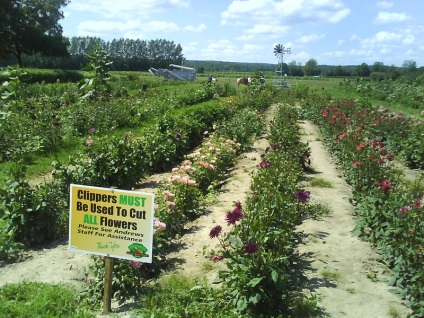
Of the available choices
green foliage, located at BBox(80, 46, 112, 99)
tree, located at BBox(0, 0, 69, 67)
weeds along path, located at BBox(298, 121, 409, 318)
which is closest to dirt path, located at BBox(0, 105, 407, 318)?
weeds along path, located at BBox(298, 121, 409, 318)

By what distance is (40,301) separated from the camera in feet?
12.4

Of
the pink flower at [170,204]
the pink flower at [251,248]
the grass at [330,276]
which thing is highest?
the pink flower at [251,248]

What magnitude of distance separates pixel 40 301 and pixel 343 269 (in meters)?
3.02

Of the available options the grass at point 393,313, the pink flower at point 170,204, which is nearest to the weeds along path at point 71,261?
the pink flower at point 170,204

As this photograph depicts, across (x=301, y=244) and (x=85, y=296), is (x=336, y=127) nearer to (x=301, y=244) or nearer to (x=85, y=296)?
(x=301, y=244)

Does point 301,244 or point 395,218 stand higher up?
point 395,218

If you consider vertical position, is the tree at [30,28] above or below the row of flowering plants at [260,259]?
above

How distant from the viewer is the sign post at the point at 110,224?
11.7 ft

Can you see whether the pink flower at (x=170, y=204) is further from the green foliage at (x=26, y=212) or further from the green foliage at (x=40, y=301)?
the green foliage at (x=40, y=301)

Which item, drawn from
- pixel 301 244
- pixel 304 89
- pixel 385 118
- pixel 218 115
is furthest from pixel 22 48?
pixel 301 244

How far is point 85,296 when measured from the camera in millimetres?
4031

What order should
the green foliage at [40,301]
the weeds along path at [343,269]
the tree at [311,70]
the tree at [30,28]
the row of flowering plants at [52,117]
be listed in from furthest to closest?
1. the tree at [311,70]
2. the tree at [30,28]
3. the row of flowering plants at [52,117]
4. the weeds along path at [343,269]
5. the green foliage at [40,301]

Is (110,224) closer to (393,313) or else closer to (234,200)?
(393,313)

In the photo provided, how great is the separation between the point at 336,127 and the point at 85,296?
7809mm
